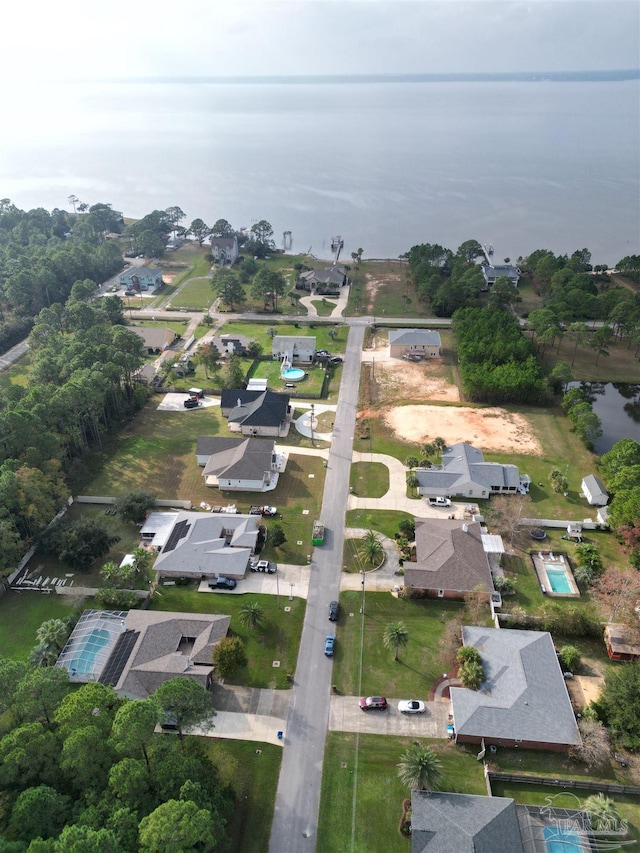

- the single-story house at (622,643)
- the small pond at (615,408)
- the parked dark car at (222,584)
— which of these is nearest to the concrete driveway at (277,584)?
the parked dark car at (222,584)

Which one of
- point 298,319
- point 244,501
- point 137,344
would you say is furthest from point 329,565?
point 298,319

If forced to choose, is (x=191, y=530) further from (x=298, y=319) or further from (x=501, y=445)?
(x=298, y=319)

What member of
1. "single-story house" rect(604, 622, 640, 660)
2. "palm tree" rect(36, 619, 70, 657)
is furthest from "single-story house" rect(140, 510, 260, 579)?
"single-story house" rect(604, 622, 640, 660)

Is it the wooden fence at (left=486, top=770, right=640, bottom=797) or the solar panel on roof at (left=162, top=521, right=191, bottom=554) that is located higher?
the solar panel on roof at (left=162, top=521, right=191, bottom=554)

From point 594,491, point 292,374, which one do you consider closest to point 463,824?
point 594,491

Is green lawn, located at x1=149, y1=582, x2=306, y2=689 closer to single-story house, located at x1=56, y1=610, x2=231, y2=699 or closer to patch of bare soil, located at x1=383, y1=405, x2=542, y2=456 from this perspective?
single-story house, located at x1=56, y1=610, x2=231, y2=699

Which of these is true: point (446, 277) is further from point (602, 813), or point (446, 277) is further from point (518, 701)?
point (602, 813)
